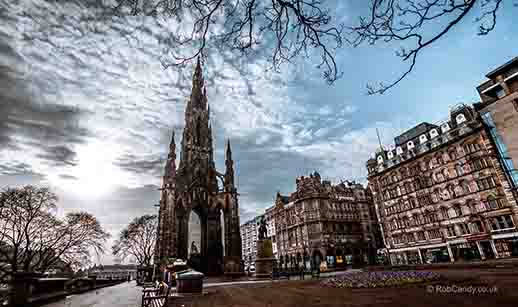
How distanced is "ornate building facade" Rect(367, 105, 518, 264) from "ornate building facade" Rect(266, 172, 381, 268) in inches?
388

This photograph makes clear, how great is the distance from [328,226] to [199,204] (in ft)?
92.3

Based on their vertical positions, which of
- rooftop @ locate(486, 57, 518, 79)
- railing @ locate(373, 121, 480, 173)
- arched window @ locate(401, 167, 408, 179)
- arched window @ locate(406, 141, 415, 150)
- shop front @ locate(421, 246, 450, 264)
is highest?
rooftop @ locate(486, 57, 518, 79)

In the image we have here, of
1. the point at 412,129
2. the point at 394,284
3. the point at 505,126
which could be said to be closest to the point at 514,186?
the point at 505,126

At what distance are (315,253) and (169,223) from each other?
102 ft

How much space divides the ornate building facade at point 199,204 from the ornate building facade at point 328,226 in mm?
21168

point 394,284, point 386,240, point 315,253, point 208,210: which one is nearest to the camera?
point 394,284

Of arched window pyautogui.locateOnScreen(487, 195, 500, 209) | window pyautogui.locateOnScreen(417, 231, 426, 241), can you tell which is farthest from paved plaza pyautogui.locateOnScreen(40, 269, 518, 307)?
window pyautogui.locateOnScreen(417, 231, 426, 241)

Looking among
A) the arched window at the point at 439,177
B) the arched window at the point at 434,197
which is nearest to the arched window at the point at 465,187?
the arched window at the point at 439,177

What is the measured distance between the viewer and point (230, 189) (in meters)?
37.6

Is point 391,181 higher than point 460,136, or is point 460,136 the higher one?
point 460,136

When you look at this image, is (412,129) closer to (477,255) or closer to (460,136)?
(460,136)

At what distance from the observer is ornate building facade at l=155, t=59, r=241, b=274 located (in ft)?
106

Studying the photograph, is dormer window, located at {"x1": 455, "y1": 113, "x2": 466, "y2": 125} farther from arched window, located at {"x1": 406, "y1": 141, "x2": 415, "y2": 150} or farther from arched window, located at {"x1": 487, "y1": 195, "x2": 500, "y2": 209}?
arched window, located at {"x1": 487, "y1": 195, "x2": 500, "y2": 209}

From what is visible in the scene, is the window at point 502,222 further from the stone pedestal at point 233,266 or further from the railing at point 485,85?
the stone pedestal at point 233,266
